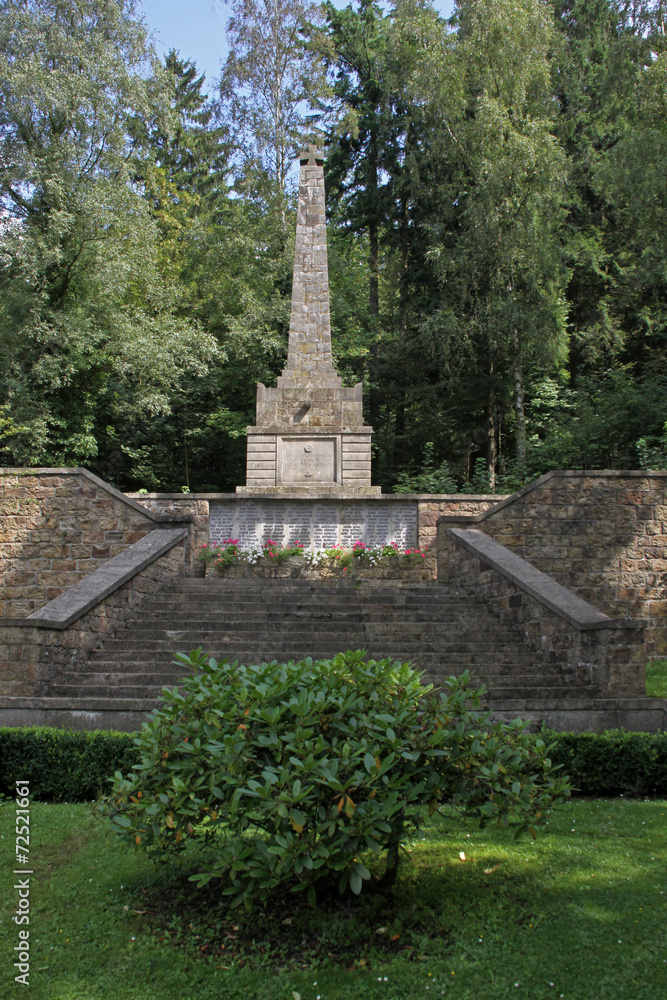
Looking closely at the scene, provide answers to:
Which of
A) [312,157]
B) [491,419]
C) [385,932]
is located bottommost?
[385,932]

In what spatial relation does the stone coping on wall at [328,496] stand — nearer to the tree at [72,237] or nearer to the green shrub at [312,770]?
the tree at [72,237]

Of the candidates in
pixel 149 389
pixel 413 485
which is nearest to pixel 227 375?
pixel 149 389

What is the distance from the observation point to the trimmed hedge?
590 centimetres

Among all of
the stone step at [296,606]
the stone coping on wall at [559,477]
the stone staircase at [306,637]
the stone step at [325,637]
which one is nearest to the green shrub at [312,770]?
the stone staircase at [306,637]

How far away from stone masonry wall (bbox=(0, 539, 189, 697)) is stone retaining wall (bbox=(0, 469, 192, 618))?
2.02 meters

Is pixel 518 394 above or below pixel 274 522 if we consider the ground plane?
above

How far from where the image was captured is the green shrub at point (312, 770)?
3383 millimetres

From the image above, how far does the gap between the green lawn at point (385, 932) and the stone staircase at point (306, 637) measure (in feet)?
7.98

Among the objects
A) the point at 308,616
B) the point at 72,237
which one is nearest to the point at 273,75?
the point at 72,237

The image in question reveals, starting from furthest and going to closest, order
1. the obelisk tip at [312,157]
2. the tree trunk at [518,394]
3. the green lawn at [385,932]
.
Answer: the tree trunk at [518,394] → the obelisk tip at [312,157] → the green lawn at [385,932]

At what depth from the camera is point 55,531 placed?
37.0ft

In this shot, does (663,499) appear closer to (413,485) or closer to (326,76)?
(413,485)

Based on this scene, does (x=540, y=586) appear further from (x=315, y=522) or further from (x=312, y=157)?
(x=312, y=157)

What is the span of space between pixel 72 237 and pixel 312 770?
61.3 ft
